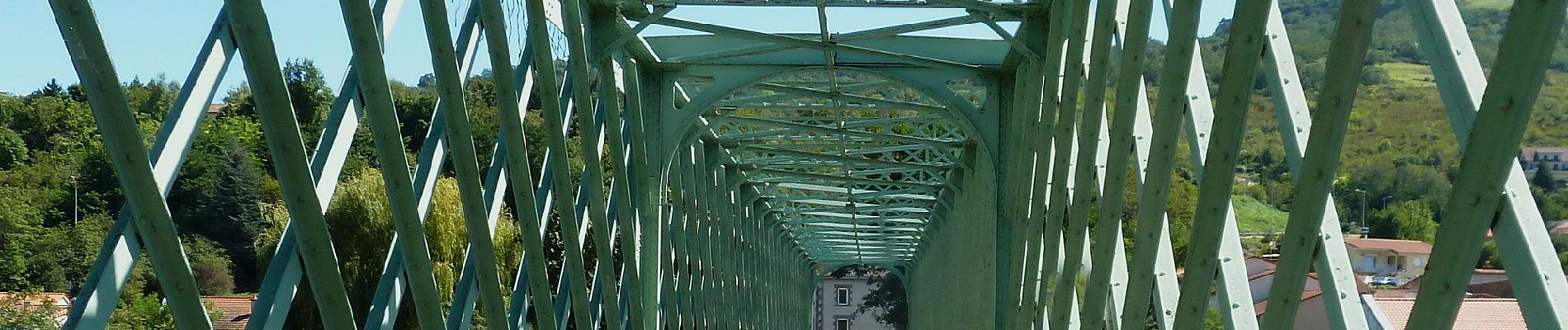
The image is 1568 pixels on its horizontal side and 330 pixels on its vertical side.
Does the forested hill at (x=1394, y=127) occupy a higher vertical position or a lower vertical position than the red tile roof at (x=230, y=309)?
higher

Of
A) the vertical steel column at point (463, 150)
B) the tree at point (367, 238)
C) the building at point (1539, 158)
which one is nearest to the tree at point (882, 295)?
the tree at point (367, 238)

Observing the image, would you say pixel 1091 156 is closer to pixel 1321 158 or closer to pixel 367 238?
pixel 1321 158

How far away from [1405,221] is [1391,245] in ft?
1.12

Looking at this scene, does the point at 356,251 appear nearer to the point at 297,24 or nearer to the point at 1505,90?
the point at 297,24

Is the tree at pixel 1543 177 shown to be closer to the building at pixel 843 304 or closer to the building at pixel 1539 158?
the building at pixel 1539 158

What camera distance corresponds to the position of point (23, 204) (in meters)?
8.95

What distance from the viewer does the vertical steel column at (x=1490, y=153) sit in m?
3.21

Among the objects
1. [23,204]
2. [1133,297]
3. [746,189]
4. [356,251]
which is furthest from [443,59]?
[746,189]

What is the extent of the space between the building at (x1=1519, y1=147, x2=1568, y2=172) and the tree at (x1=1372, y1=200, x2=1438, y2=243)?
0.59m

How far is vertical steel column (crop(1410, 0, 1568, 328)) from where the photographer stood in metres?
3.21

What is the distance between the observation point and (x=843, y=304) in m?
62.1

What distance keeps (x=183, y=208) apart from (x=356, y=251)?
19.0 ft

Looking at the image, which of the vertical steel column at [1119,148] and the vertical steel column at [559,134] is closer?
the vertical steel column at [1119,148]

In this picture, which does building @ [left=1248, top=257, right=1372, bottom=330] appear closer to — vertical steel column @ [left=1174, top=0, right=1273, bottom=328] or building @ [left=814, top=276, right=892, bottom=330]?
vertical steel column @ [left=1174, top=0, right=1273, bottom=328]
